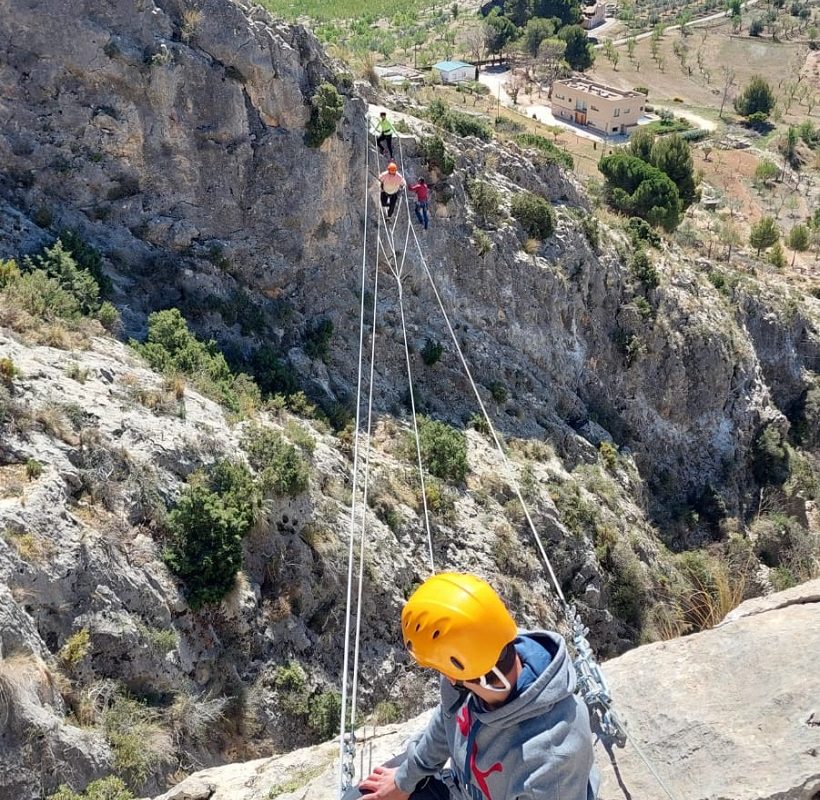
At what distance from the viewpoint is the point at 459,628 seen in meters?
3.98

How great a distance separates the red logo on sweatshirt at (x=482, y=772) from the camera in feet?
13.2

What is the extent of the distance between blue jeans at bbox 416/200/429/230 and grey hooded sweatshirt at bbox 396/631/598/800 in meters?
18.9

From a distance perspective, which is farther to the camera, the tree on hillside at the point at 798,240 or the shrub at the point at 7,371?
the tree on hillside at the point at 798,240

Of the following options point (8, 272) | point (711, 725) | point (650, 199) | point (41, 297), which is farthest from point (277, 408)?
point (650, 199)

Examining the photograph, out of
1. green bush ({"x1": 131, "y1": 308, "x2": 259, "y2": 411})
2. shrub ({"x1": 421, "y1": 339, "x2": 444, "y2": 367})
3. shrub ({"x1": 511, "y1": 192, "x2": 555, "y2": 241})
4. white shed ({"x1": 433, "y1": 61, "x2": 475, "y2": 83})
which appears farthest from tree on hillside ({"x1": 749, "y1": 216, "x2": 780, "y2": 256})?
green bush ({"x1": 131, "y1": 308, "x2": 259, "y2": 411})

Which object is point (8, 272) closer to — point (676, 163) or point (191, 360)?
point (191, 360)

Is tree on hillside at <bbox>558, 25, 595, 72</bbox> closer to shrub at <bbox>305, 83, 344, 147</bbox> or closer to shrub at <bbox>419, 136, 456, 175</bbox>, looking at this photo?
shrub at <bbox>419, 136, 456, 175</bbox>

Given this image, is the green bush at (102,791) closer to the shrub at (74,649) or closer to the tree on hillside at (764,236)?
the shrub at (74,649)

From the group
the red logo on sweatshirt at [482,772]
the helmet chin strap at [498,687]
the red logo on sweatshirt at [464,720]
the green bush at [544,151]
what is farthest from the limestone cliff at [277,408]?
the helmet chin strap at [498,687]

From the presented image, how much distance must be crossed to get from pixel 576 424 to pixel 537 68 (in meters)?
75.2

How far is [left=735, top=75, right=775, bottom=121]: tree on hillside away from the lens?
85.5 metres

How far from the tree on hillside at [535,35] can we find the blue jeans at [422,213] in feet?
256

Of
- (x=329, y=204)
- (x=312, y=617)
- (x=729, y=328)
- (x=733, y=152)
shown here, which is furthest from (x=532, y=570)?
(x=733, y=152)

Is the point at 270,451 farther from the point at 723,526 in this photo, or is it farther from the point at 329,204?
the point at 723,526
